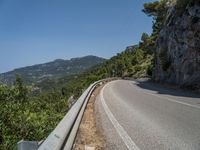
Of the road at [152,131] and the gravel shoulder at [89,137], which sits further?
the gravel shoulder at [89,137]

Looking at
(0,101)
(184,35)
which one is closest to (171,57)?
(184,35)

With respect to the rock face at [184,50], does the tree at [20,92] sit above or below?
below

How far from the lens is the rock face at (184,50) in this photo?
27078mm

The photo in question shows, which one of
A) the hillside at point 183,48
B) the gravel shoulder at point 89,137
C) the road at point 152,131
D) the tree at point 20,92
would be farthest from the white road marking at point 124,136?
the hillside at point 183,48

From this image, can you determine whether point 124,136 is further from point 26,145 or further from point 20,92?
point 20,92

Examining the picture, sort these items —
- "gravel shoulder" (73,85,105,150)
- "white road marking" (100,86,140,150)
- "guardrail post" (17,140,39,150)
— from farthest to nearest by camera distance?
"gravel shoulder" (73,85,105,150) < "white road marking" (100,86,140,150) < "guardrail post" (17,140,39,150)

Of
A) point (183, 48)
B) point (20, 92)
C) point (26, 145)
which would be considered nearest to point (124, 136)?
point (26, 145)

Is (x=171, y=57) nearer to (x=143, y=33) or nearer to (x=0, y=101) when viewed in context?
(x=0, y=101)

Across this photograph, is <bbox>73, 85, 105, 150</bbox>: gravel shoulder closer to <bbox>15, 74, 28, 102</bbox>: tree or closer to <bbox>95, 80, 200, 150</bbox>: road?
<bbox>95, 80, 200, 150</bbox>: road

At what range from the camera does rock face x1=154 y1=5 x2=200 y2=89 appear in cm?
2708

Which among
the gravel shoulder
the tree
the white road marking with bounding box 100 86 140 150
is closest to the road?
the white road marking with bounding box 100 86 140 150

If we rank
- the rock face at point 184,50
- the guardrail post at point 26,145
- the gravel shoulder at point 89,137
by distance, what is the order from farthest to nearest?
the rock face at point 184,50, the gravel shoulder at point 89,137, the guardrail post at point 26,145

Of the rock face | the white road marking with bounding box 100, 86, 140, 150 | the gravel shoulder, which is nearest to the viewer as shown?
the white road marking with bounding box 100, 86, 140, 150

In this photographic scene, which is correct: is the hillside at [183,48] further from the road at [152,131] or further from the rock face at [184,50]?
the road at [152,131]
